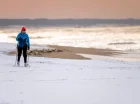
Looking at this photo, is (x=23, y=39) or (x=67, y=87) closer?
(x=67, y=87)

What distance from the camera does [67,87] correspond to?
9.77 metres

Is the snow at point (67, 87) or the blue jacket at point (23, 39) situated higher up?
the blue jacket at point (23, 39)

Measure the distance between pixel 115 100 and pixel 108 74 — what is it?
416 centimetres

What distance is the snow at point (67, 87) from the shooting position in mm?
8383

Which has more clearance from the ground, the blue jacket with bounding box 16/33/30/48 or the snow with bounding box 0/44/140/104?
the blue jacket with bounding box 16/33/30/48

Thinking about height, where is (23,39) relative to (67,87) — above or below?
above

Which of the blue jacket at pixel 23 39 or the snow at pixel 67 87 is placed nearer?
the snow at pixel 67 87

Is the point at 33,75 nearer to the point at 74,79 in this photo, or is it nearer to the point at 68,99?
the point at 74,79

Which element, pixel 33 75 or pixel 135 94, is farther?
pixel 33 75

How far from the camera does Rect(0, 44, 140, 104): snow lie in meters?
8.38

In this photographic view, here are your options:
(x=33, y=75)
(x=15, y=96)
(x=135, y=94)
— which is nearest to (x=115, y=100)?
(x=135, y=94)

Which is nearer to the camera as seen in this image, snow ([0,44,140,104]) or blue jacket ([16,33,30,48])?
snow ([0,44,140,104])

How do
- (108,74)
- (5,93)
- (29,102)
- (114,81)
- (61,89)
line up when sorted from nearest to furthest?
(29,102) → (5,93) → (61,89) → (114,81) → (108,74)

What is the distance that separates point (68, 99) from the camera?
27.7 ft
